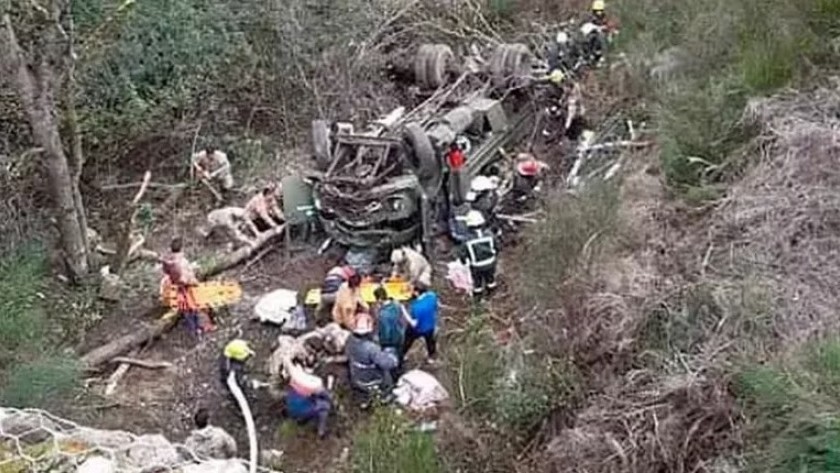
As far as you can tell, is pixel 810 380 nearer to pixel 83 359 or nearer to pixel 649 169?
pixel 649 169

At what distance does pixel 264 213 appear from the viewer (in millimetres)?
13094

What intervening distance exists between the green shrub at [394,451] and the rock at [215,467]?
6.45 ft

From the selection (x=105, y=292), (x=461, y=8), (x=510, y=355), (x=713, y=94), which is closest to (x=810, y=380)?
(x=510, y=355)

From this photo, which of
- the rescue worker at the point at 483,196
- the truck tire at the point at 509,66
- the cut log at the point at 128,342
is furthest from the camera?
the truck tire at the point at 509,66

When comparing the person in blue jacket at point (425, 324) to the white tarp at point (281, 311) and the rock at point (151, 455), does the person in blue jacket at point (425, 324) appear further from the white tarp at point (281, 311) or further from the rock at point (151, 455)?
the rock at point (151, 455)

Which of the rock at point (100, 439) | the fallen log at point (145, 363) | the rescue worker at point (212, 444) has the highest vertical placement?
the rock at point (100, 439)

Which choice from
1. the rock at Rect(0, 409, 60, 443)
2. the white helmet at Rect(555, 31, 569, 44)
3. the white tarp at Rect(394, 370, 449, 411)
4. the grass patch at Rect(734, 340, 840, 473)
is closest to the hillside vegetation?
the grass patch at Rect(734, 340, 840, 473)

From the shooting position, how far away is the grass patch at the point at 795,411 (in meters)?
6.02

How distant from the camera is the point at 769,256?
831cm

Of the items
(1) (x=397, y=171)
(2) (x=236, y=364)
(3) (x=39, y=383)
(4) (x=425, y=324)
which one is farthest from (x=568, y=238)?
(3) (x=39, y=383)

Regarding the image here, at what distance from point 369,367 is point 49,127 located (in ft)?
13.2

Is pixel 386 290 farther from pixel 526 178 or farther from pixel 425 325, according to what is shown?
pixel 526 178

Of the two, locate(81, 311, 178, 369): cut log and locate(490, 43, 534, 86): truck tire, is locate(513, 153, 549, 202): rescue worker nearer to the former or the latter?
locate(490, 43, 534, 86): truck tire

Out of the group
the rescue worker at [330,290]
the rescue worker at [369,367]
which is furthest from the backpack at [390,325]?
the rescue worker at [330,290]
